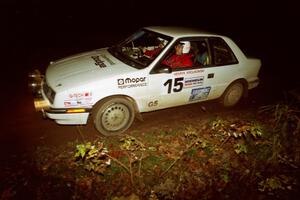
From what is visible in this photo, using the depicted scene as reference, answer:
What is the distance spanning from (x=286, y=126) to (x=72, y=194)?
143 inches

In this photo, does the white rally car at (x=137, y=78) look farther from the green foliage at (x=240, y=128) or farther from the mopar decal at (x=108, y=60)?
the green foliage at (x=240, y=128)

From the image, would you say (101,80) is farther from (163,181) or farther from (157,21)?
(157,21)

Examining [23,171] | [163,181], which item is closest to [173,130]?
[163,181]

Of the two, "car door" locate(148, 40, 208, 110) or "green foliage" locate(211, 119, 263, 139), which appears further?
"car door" locate(148, 40, 208, 110)

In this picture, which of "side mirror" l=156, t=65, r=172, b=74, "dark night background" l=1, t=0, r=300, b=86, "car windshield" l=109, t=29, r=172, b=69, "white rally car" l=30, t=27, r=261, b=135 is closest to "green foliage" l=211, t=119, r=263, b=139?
"white rally car" l=30, t=27, r=261, b=135

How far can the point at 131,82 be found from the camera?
4.48 m

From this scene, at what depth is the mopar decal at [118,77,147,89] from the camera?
4.41m

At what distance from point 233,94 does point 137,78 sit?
2603 millimetres

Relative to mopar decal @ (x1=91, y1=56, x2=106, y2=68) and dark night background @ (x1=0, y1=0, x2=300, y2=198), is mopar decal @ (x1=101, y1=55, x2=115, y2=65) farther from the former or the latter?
dark night background @ (x1=0, y1=0, x2=300, y2=198)

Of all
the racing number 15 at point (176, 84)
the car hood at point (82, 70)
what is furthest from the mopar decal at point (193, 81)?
the car hood at point (82, 70)

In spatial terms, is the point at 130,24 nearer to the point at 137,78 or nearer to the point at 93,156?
the point at 137,78

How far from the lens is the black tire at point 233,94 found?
5890 millimetres

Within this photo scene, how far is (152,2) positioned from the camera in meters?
17.3

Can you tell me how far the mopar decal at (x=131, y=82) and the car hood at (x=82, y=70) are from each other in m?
0.14
